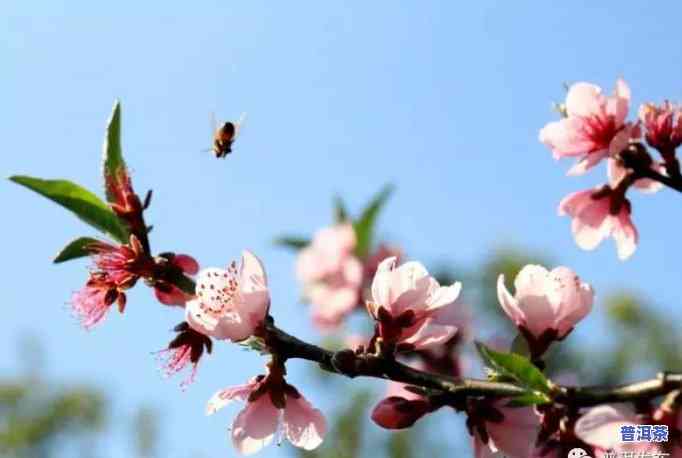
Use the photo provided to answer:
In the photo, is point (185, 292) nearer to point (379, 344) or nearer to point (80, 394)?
point (379, 344)

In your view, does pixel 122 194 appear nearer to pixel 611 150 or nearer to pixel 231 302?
pixel 231 302

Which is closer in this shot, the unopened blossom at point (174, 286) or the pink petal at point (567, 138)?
the unopened blossom at point (174, 286)

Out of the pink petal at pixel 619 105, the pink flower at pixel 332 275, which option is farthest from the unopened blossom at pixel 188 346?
the pink flower at pixel 332 275

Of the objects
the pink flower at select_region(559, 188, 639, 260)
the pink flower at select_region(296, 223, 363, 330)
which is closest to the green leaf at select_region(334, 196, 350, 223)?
the pink flower at select_region(296, 223, 363, 330)

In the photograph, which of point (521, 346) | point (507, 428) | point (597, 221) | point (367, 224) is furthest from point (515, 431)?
point (367, 224)

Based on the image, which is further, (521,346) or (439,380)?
(521,346)

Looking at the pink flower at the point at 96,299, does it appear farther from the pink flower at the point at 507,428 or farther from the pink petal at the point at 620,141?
the pink petal at the point at 620,141

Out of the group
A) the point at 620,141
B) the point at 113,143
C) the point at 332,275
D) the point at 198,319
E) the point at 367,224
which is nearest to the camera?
the point at 198,319
